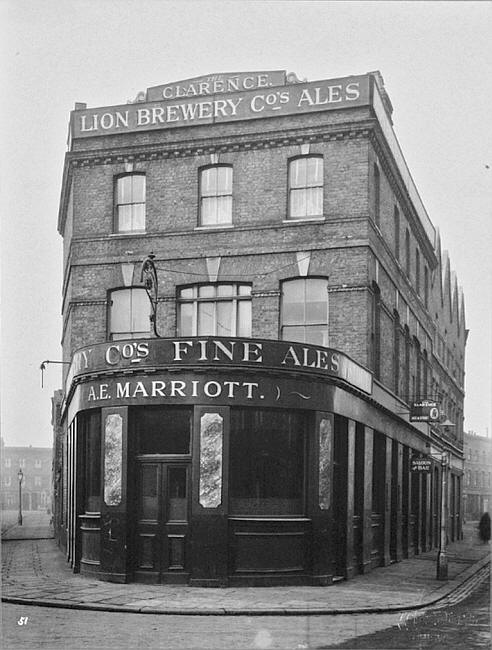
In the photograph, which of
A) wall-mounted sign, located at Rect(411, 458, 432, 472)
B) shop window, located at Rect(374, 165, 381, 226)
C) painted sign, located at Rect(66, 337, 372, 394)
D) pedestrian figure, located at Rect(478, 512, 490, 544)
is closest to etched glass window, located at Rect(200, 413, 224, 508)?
painted sign, located at Rect(66, 337, 372, 394)

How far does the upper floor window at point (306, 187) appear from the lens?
25.4m

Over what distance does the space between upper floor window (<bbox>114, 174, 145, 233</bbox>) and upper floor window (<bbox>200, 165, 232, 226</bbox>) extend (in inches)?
73.7

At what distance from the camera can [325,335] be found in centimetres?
2489

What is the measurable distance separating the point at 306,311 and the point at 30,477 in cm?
9640

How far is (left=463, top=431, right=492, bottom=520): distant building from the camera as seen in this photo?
90781 millimetres

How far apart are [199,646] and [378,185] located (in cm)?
1710

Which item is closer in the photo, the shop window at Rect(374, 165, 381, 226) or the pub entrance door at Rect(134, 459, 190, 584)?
the pub entrance door at Rect(134, 459, 190, 584)

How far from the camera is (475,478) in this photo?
3819 inches

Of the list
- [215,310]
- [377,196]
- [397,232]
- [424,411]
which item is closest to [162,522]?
[215,310]

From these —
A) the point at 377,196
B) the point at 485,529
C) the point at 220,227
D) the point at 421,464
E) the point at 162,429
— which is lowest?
the point at 485,529

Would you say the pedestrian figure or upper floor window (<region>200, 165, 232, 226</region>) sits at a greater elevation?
upper floor window (<region>200, 165, 232, 226</region>)

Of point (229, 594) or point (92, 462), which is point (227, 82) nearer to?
point (92, 462)

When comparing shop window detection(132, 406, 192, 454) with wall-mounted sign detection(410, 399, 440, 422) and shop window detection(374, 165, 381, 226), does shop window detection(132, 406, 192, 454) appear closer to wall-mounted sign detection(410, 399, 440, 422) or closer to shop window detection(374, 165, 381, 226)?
shop window detection(374, 165, 381, 226)

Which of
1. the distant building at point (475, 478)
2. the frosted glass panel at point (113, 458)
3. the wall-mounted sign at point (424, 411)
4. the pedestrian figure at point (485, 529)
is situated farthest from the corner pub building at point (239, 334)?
the distant building at point (475, 478)
